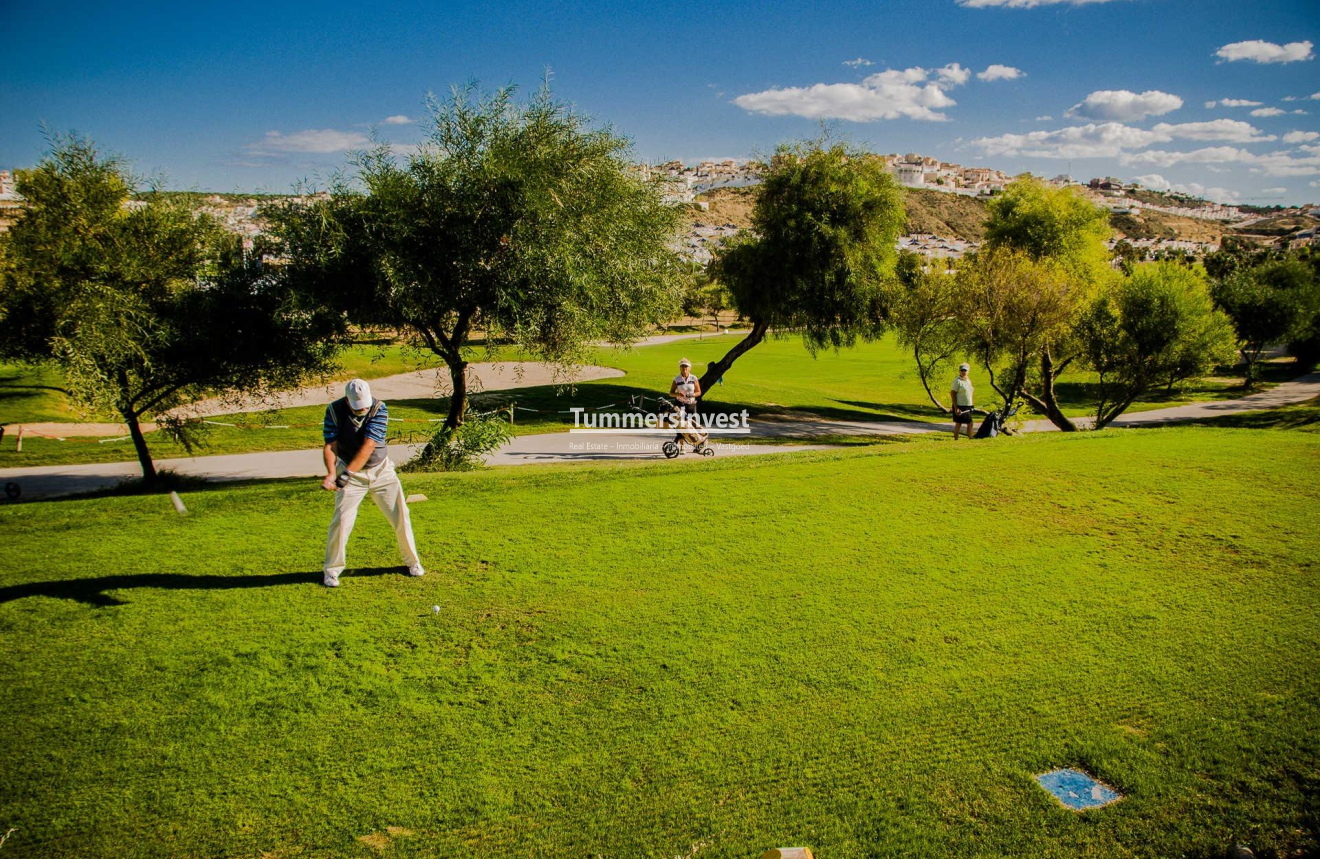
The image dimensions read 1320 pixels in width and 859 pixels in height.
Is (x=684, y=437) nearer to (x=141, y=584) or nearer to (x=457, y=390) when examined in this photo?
(x=457, y=390)

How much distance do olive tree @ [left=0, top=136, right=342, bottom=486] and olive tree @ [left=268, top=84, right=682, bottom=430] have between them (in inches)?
48.6

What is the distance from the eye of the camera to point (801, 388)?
38062 mm

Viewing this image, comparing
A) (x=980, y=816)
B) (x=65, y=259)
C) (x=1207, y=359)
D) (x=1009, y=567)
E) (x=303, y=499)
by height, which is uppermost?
(x=65, y=259)

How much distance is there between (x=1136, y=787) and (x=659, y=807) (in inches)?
135

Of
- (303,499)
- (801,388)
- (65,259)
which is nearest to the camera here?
(303,499)

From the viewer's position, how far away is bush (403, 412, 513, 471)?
14.9 m

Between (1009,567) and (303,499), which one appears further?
(303,499)

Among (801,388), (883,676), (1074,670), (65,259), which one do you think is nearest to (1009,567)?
(1074,670)

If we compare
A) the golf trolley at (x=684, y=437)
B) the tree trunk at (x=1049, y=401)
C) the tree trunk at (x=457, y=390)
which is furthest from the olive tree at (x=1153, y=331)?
the tree trunk at (x=457, y=390)

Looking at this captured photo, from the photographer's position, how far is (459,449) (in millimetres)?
14977

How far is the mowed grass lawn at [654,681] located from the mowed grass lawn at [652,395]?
7.42 m

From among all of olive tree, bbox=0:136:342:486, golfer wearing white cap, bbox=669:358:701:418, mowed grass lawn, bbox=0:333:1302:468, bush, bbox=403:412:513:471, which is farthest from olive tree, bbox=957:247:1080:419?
olive tree, bbox=0:136:342:486

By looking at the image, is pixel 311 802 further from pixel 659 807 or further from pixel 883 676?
pixel 883 676

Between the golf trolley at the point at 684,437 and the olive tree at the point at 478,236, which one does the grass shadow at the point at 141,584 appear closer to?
the olive tree at the point at 478,236
